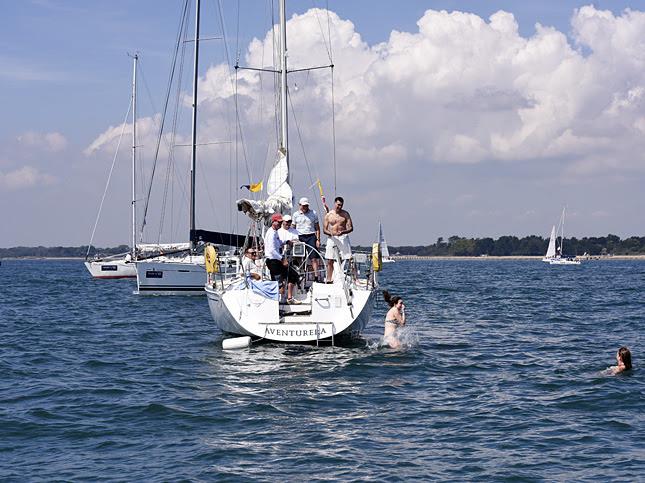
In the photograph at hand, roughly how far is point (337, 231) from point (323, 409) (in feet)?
23.7

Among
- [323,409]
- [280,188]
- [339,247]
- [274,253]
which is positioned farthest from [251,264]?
[323,409]

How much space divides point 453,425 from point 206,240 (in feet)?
70.5

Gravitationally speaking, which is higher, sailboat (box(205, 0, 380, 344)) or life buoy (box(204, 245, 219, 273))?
life buoy (box(204, 245, 219, 273))

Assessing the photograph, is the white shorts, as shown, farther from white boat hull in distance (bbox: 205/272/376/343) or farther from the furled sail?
the furled sail

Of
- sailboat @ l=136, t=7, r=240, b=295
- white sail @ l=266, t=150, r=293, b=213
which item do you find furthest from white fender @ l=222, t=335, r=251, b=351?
sailboat @ l=136, t=7, r=240, b=295

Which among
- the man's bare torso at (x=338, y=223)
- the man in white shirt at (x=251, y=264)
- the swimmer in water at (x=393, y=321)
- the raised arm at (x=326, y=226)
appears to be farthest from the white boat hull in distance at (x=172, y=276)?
the swimmer in water at (x=393, y=321)

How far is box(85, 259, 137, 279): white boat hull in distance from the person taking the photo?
6319 centimetres

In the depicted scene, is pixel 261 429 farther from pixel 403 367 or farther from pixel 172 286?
pixel 172 286

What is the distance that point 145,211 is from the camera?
5566 centimetres

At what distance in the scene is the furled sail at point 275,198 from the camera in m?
23.3

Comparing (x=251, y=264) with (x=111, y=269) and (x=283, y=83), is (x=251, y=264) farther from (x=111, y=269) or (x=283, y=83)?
(x=111, y=269)

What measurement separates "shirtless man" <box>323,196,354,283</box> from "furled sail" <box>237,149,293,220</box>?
10.8ft

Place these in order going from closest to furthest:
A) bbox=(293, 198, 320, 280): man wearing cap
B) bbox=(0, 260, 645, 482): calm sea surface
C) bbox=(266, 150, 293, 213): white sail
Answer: bbox=(0, 260, 645, 482): calm sea surface → bbox=(293, 198, 320, 280): man wearing cap → bbox=(266, 150, 293, 213): white sail

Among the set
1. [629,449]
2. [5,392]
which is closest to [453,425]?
[629,449]
